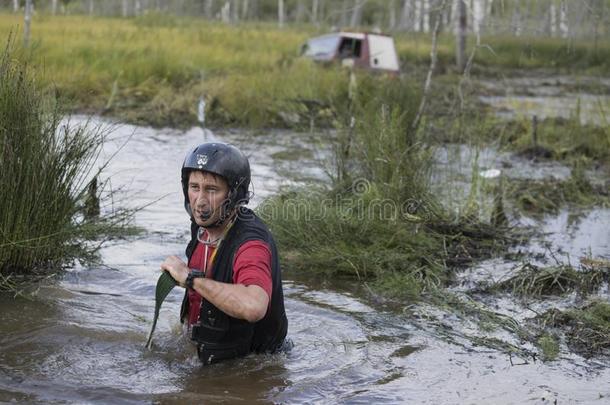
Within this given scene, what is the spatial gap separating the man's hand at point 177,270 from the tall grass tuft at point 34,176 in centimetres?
200

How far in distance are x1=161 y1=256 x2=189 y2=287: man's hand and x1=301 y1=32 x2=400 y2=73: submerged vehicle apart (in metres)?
17.8

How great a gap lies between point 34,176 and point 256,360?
6.63 feet

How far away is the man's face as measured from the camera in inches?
175

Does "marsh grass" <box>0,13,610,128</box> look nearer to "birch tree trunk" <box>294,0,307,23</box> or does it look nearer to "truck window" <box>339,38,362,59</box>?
"truck window" <box>339,38,362,59</box>

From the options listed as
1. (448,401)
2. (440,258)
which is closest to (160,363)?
(448,401)

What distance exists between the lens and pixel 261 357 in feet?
16.3

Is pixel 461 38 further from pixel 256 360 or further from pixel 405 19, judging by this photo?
pixel 256 360

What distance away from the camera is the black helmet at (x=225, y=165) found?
4.44m

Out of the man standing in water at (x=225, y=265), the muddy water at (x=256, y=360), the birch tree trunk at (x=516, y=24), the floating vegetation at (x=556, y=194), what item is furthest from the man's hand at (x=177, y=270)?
the floating vegetation at (x=556, y=194)

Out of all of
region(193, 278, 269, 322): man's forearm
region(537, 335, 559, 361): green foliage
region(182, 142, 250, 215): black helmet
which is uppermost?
region(182, 142, 250, 215): black helmet

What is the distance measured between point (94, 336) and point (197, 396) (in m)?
1.13

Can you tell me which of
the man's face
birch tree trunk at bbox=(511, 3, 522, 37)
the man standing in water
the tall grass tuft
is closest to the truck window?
birch tree trunk at bbox=(511, 3, 522, 37)

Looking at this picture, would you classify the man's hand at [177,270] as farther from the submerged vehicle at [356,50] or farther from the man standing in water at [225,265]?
the submerged vehicle at [356,50]

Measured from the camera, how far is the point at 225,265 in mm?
4438
